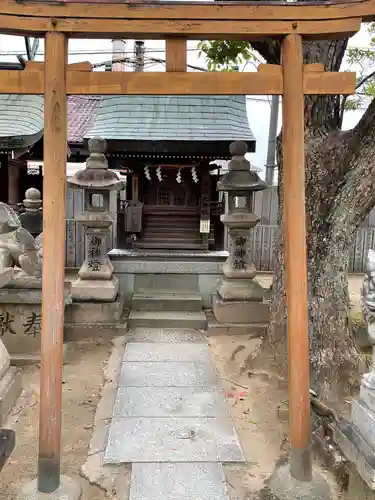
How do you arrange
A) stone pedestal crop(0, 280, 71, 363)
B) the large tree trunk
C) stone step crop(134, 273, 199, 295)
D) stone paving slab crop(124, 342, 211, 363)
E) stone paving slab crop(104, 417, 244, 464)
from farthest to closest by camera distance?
1. stone step crop(134, 273, 199, 295)
2. stone pedestal crop(0, 280, 71, 363)
3. stone paving slab crop(124, 342, 211, 363)
4. the large tree trunk
5. stone paving slab crop(104, 417, 244, 464)

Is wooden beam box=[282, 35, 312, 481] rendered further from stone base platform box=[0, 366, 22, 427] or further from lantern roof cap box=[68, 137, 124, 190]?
lantern roof cap box=[68, 137, 124, 190]

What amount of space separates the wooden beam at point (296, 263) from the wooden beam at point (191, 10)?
198mm

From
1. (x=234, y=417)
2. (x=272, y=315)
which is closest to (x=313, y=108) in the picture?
(x=272, y=315)

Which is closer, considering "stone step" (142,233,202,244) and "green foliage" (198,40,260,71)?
"green foliage" (198,40,260,71)

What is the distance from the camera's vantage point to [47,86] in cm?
307

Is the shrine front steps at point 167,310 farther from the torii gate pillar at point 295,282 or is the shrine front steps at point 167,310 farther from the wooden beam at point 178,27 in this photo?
the wooden beam at point 178,27

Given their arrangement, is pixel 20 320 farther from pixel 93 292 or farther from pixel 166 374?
pixel 166 374

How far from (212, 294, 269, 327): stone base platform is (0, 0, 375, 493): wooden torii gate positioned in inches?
155

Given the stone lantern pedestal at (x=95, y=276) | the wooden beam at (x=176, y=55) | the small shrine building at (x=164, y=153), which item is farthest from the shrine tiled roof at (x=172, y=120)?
the wooden beam at (x=176, y=55)

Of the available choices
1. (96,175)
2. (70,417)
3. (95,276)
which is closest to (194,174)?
(96,175)

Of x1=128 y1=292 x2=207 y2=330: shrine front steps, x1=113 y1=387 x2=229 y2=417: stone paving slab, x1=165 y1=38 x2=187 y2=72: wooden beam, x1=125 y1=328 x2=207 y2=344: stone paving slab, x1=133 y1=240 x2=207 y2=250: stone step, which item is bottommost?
x1=113 y1=387 x2=229 y2=417: stone paving slab

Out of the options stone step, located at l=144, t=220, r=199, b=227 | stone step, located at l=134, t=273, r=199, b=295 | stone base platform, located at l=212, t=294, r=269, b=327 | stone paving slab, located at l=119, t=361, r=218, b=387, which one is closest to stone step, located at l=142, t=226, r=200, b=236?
stone step, located at l=144, t=220, r=199, b=227

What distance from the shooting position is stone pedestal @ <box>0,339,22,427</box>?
14.0 feet

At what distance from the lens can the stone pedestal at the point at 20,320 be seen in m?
6.12
